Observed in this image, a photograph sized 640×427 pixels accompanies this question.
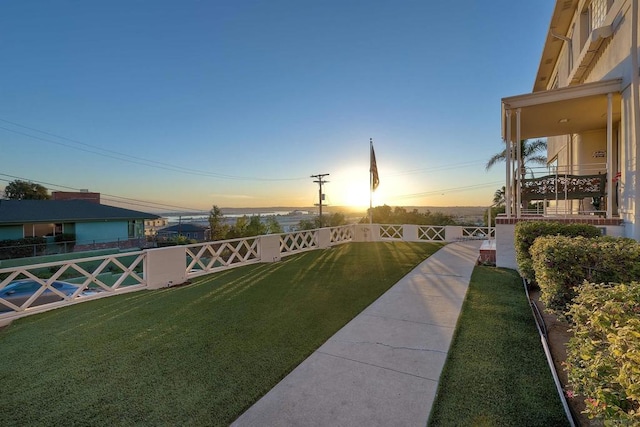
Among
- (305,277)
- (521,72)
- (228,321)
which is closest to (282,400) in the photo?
(228,321)

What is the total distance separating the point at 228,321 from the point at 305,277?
2.84 m

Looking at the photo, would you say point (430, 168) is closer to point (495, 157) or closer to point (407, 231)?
point (495, 157)

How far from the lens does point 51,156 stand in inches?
927

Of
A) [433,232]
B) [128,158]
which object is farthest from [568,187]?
[128,158]

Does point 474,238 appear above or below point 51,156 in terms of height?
below

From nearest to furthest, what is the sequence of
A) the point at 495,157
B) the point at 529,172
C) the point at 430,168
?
1. the point at 529,172
2. the point at 495,157
3. the point at 430,168

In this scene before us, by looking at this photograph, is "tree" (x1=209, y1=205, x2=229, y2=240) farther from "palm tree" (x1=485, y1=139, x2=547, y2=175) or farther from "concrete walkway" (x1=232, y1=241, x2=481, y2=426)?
"concrete walkway" (x1=232, y1=241, x2=481, y2=426)

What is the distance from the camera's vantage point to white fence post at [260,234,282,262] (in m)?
9.05

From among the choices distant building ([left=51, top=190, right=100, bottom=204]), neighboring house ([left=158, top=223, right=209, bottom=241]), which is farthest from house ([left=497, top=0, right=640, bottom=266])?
distant building ([left=51, top=190, right=100, bottom=204])

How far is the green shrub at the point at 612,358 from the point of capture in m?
1.18

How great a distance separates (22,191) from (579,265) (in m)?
49.2

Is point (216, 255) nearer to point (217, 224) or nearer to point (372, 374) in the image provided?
point (372, 374)

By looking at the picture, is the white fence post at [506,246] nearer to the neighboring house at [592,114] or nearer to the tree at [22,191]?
the neighboring house at [592,114]

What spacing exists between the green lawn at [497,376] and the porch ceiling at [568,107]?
4879 millimetres
